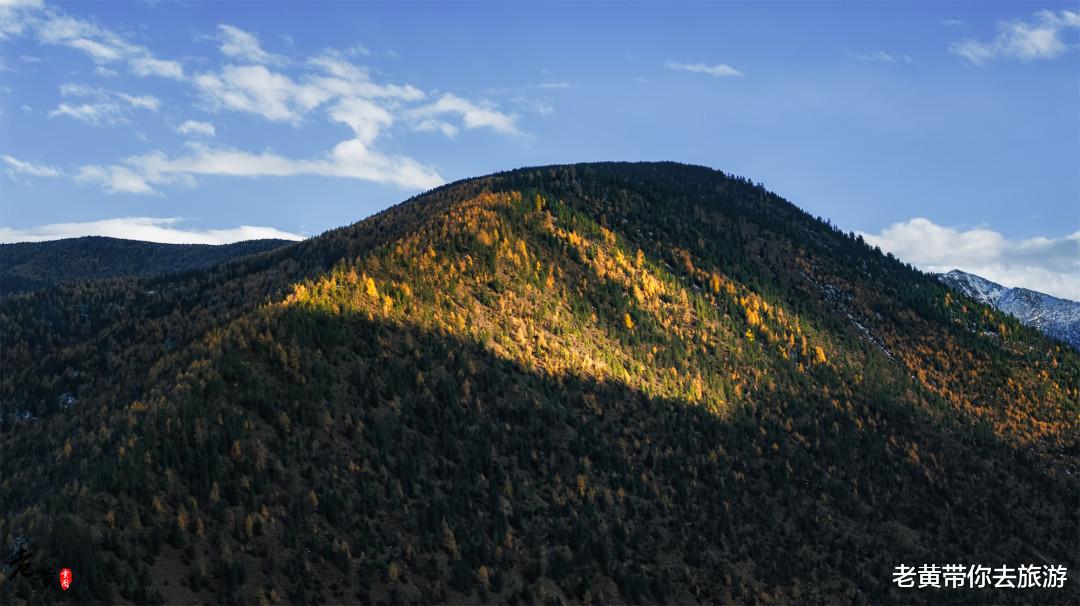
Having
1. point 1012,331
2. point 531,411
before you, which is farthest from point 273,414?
point 1012,331

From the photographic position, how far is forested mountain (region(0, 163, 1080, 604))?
6028cm

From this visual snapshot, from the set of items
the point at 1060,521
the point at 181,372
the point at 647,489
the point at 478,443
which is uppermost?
the point at 181,372

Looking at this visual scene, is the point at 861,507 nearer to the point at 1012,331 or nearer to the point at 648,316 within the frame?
the point at 648,316

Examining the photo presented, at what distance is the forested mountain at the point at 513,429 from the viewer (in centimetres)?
6028

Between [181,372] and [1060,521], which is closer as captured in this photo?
[181,372]

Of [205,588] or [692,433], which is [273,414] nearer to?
[205,588]

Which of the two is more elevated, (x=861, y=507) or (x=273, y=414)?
(x=273, y=414)

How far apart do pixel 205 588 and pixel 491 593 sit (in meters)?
22.9

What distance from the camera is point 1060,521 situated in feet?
398

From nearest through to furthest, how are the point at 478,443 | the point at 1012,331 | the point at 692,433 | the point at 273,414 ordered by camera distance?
the point at 273,414 → the point at 478,443 → the point at 692,433 → the point at 1012,331

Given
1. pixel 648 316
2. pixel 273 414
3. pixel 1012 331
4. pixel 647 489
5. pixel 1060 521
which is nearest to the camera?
pixel 273 414

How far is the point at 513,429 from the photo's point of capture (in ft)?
291

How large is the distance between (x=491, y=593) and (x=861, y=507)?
62.5m

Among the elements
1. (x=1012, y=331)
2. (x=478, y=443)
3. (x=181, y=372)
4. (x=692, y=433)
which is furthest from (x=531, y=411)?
(x=1012, y=331)
